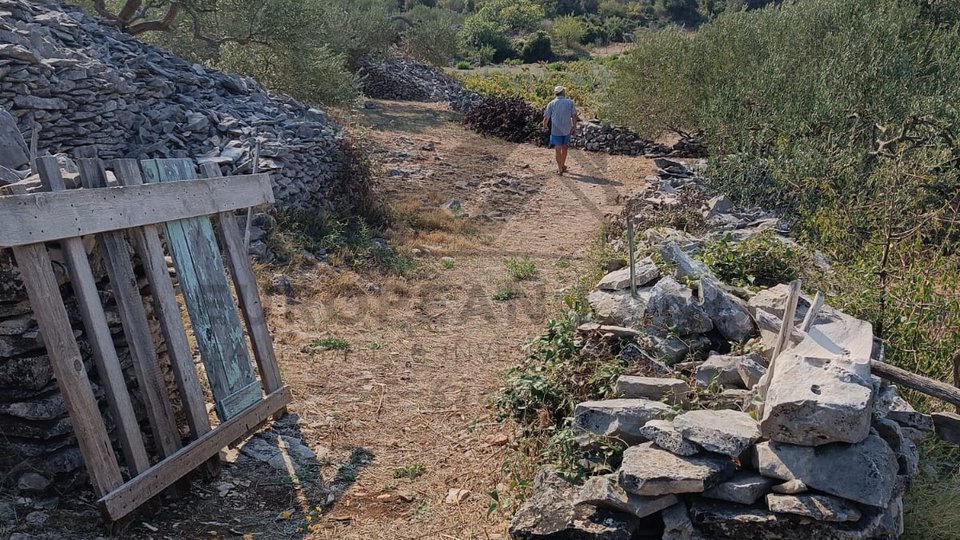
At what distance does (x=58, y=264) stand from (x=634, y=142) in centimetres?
1423

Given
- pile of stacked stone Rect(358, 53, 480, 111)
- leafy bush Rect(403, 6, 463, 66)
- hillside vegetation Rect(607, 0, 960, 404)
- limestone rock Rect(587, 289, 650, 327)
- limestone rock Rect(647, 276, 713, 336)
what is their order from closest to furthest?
limestone rock Rect(647, 276, 713, 336) < limestone rock Rect(587, 289, 650, 327) < hillside vegetation Rect(607, 0, 960, 404) < pile of stacked stone Rect(358, 53, 480, 111) < leafy bush Rect(403, 6, 463, 66)

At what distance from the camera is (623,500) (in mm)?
3006

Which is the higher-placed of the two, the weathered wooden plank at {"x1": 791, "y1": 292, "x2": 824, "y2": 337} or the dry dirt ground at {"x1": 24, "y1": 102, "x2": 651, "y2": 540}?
the weathered wooden plank at {"x1": 791, "y1": 292, "x2": 824, "y2": 337}

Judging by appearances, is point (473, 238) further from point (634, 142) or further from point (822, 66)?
point (634, 142)

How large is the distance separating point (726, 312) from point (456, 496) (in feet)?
6.45

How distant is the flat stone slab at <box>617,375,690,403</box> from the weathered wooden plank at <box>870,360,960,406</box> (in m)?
0.90

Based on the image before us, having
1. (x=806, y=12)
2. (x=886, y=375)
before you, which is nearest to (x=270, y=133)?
(x=886, y=375)

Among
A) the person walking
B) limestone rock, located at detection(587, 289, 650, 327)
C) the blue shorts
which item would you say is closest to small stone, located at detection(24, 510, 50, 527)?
limestone rock, located at detection(587, 289, 650, 327)

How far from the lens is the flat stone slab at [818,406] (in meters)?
2.87

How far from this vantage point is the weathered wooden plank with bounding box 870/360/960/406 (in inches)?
140

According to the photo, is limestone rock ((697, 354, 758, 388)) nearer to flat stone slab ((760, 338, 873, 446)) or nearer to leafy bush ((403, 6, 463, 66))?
flat stone slab ((760, 338, 873, 446))

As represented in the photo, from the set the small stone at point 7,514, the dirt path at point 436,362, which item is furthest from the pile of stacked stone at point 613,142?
the small stone at point 7,514

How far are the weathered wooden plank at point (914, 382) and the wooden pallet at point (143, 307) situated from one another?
3.29 meters

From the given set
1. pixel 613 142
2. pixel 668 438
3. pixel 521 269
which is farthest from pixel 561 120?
pixel 668 438
